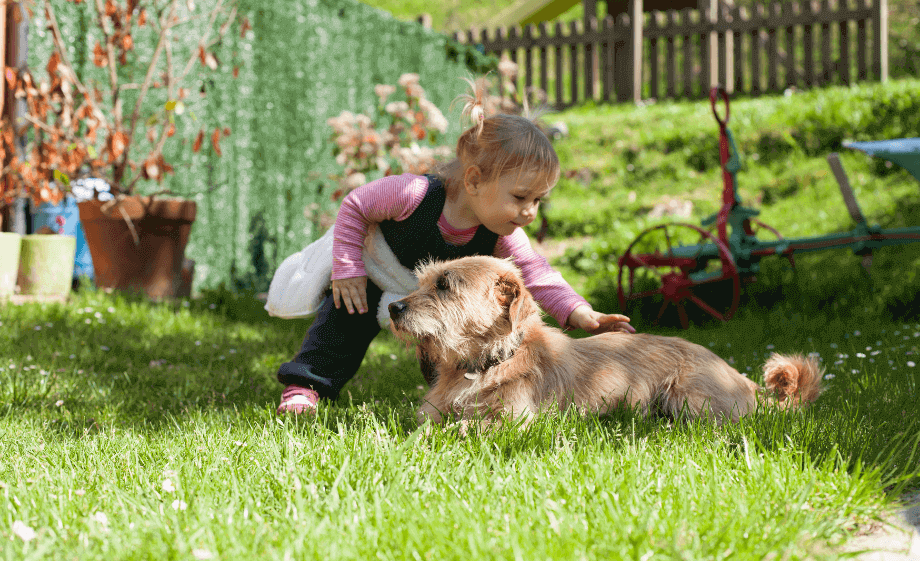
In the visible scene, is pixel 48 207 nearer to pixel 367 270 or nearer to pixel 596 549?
pixel 367 270

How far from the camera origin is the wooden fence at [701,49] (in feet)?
35.0

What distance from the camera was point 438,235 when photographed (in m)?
3.25

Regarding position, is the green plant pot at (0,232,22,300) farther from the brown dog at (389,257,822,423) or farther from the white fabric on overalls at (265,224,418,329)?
the brown dog at (389,257,822,423)

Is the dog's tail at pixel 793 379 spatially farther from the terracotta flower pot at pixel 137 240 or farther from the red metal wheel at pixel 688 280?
the terracotta flower pot at pixel 137 240

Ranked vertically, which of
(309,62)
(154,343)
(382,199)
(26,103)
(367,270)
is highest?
(309,62)

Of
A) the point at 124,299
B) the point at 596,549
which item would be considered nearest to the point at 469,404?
the point at 596,549

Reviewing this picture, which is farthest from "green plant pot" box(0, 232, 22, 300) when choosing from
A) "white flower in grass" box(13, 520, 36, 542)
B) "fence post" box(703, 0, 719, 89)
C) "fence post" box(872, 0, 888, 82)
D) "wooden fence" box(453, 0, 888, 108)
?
"fence post" box(872, 0, 888, 82)

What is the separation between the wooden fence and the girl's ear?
7640 millimetres

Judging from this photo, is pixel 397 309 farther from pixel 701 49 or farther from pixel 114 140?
→ pixel 701 49

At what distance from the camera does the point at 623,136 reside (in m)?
10.1

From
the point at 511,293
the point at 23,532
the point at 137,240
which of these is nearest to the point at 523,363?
the point at 511,293

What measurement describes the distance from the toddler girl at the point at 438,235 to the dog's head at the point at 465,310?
39 centimetres

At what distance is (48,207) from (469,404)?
4.61 m

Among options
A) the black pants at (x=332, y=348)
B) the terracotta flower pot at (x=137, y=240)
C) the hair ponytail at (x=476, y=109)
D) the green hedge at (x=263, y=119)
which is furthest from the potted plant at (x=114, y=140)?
the hair ponytail at (x=476, y=109)
